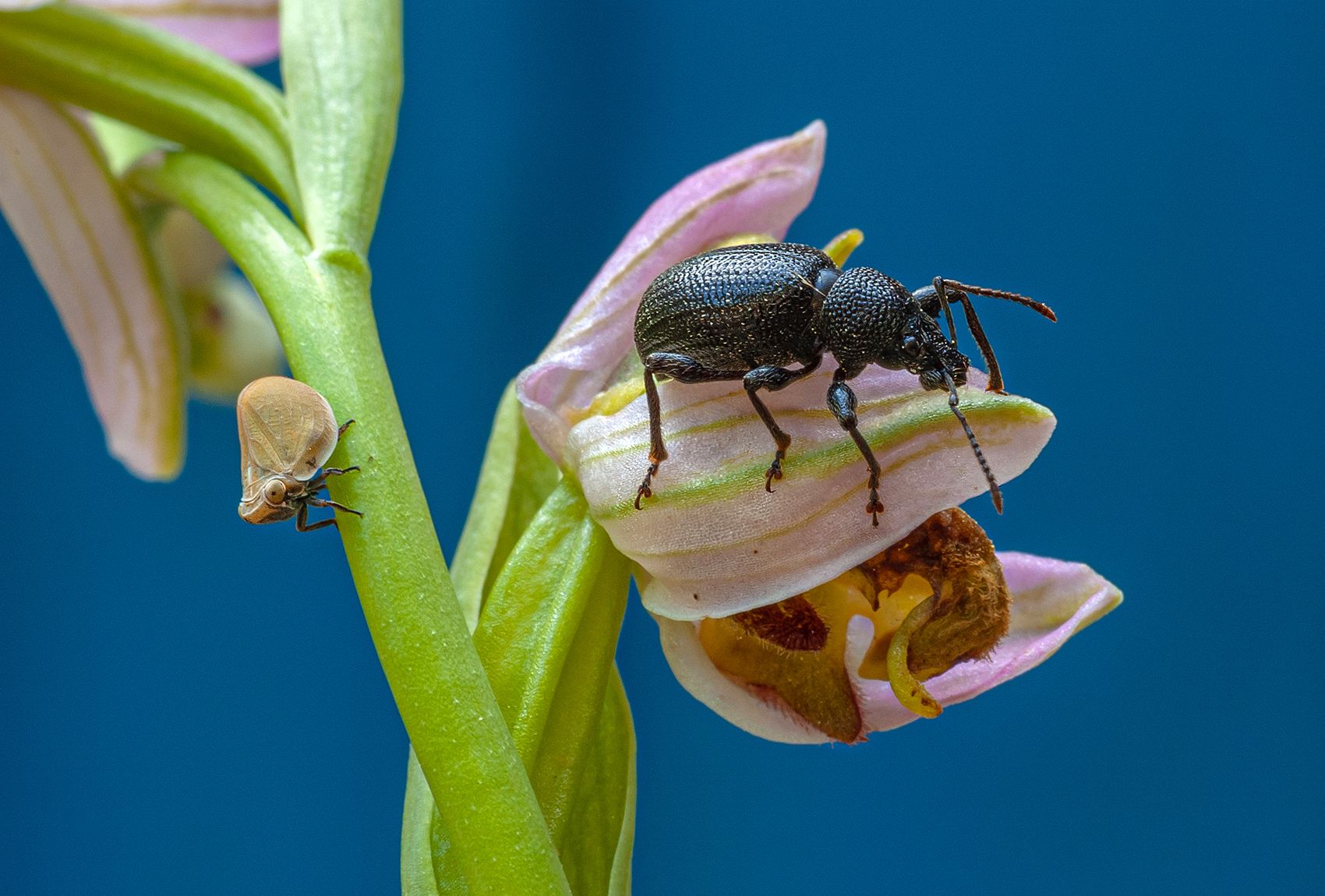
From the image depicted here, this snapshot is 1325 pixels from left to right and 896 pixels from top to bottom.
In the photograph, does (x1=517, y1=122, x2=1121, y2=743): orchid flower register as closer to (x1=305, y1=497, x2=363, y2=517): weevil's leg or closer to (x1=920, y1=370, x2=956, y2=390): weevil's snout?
(x1=920, y1=370, x2=956, y2=390): weevil's snout

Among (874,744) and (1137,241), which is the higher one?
(1137,241)

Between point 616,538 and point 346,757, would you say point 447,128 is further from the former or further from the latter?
point 616,538

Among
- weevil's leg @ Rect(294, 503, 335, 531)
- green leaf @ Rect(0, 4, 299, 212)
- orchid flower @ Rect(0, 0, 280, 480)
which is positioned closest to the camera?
weevil's leg @ Rect(294, 503, 335, 531)

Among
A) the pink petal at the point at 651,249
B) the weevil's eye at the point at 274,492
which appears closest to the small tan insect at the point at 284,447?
the weevil's eye at the point at 274,492

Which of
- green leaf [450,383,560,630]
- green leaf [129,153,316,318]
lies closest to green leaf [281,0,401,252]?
green leaf [129,153,316,318]

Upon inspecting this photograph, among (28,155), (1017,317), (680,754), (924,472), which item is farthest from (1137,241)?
(28,155)

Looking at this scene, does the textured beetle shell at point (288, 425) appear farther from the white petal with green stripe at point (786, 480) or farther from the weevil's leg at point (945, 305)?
the weevil's leg at point (945, 305)
